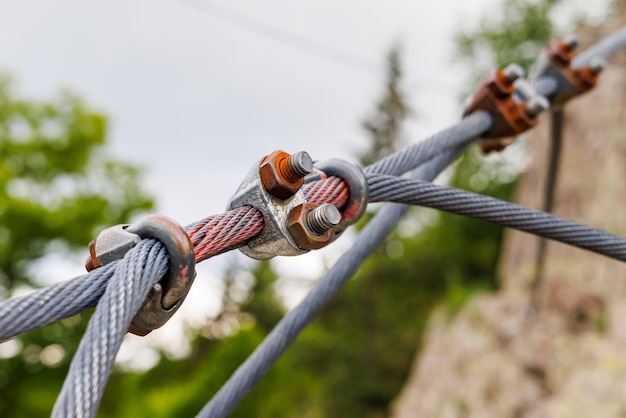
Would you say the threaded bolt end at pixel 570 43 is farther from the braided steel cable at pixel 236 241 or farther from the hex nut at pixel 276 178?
the hex nut at pixel 276 178

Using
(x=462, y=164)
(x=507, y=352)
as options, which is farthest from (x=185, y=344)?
(x=507, y=352)

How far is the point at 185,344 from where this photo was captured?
15.8 m

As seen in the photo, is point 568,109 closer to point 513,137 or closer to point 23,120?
point 513,137

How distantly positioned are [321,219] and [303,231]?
0.09 ft

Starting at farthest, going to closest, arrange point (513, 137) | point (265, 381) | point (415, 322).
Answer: point (415, 322) < point (265, 381) < point (513, 137)

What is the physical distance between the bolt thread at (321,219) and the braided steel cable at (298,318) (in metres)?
0.35

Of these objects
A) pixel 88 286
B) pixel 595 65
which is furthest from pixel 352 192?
pixel 595 65

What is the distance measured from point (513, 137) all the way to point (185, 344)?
50.4ft

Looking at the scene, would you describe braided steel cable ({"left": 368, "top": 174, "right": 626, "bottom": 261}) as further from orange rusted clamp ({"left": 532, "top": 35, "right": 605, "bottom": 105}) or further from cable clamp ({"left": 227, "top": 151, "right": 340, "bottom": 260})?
orange rusted clamp ({"left": 532, "top": 35, "right": 605, "bottom": 105})

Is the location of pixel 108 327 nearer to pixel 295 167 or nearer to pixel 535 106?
pixel 295 167

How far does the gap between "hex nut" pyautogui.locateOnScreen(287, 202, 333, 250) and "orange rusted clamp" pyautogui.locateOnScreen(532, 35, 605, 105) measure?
91cm

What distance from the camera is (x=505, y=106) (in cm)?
128

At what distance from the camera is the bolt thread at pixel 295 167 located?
80cm

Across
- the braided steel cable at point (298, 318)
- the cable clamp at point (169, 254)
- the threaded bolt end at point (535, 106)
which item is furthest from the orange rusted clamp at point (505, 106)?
the cable clamp at point (169, 254)
